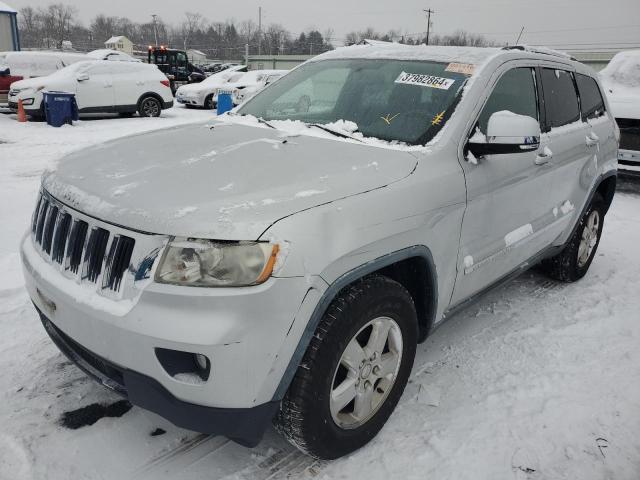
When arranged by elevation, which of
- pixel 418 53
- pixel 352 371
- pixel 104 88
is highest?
pixel 418 53

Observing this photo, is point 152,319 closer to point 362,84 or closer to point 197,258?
point 197,258

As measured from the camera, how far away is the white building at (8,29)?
83.4 feet

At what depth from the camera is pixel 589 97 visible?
13.8ft

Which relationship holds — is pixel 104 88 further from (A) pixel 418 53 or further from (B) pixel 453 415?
(B) pixel 453 415

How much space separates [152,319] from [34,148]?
9324mm

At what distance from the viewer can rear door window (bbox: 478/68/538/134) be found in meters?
2.86

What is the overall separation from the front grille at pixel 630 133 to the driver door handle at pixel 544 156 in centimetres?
542

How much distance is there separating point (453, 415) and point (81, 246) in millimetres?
1955

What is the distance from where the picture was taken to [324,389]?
201cm

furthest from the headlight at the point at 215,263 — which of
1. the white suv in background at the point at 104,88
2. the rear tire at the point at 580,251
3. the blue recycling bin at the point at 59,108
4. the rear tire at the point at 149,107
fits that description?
the rear tire at the point at 149,107

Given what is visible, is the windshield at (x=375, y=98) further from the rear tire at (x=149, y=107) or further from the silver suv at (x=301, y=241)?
the rear tire at (x=149, y=107)

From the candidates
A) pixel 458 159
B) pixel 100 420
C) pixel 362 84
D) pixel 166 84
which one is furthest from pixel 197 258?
pixel 166 84

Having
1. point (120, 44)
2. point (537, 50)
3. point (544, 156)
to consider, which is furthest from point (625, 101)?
point (120, 44)

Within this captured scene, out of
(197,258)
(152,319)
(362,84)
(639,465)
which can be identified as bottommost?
(639,465)
